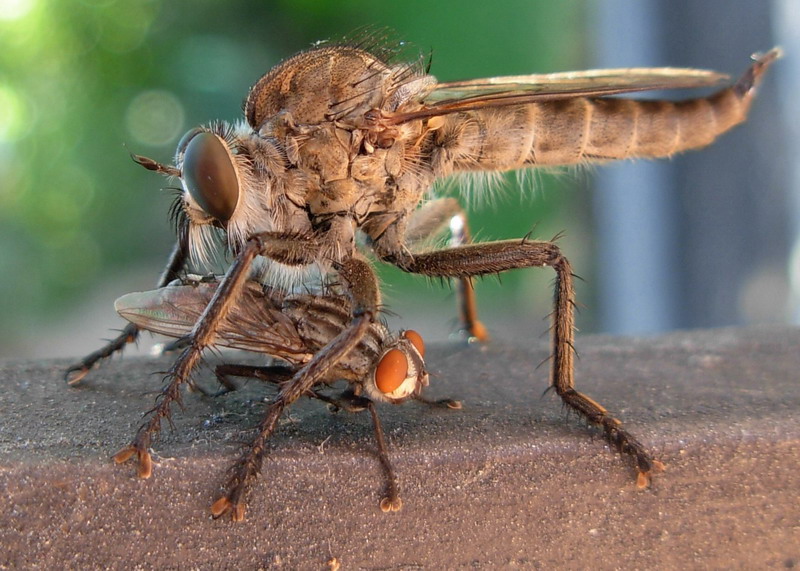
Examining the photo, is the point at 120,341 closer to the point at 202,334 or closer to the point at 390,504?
the point at 202,334

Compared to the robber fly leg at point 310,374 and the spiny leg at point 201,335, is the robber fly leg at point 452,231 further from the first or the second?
the spiny leg at point 201,335

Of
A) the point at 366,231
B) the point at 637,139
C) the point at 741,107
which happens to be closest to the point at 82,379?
the point at 366,231

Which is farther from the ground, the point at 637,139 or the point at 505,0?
the point at 505,0

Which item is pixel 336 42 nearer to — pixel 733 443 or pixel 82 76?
pixel 733 443

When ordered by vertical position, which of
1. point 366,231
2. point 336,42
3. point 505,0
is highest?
point 505,0

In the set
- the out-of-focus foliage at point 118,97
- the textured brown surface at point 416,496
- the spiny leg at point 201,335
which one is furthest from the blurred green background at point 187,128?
the textured brown surface at point 416,496

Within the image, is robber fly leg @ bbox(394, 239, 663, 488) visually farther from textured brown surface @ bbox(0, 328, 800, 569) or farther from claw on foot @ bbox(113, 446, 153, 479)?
claw on foot @ bbox(113, 446, 153, 479)

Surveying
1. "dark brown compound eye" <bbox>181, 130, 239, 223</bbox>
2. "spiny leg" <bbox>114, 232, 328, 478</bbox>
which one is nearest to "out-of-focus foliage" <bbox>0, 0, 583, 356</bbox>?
"dark brown compound eye" <bbox>181, 130, 239, 223</bbox>
